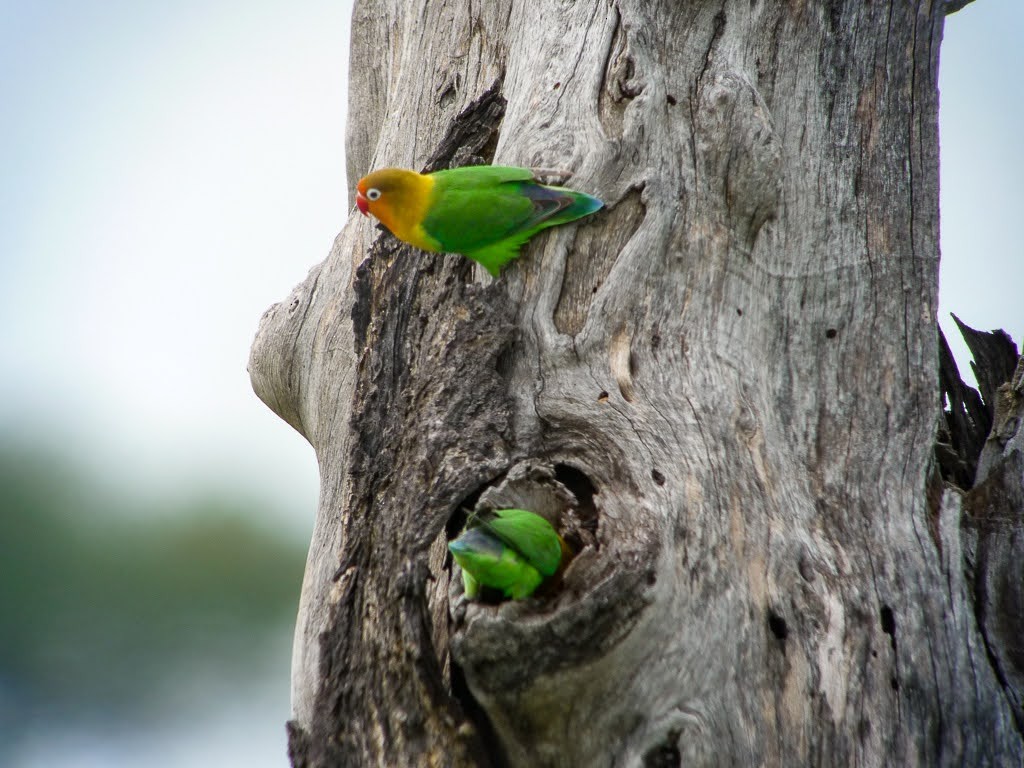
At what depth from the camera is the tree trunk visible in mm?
2086

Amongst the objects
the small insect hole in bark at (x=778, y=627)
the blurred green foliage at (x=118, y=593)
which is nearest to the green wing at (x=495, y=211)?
the small insect hole in bark at (x=778, y=627)

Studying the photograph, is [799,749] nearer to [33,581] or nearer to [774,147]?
[774,147]

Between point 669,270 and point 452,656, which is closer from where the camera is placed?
point 452,656

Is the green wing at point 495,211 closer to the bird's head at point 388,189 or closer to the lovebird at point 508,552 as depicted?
the bird's head at point 388,189

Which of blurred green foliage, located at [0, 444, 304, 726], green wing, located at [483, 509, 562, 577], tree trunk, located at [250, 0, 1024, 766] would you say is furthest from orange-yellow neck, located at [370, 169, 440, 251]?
blurred green foliage, located at [0, 444, 304, 726]

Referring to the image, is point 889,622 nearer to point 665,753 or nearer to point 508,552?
point 665,753

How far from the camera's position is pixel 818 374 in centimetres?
280

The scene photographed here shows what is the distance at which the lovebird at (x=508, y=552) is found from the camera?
1973 mm

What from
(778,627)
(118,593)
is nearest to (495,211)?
(778,627)

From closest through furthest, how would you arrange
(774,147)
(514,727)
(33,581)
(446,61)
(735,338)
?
(514,727), (735,338), (774,147), (446,61), (33,581)

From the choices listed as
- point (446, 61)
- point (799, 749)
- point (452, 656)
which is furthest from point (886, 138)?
point (452, 656)

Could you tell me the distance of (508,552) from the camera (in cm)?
199

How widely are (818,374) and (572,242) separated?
948 millimetres

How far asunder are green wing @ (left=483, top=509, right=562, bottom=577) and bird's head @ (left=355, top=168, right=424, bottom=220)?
144 centimetres
